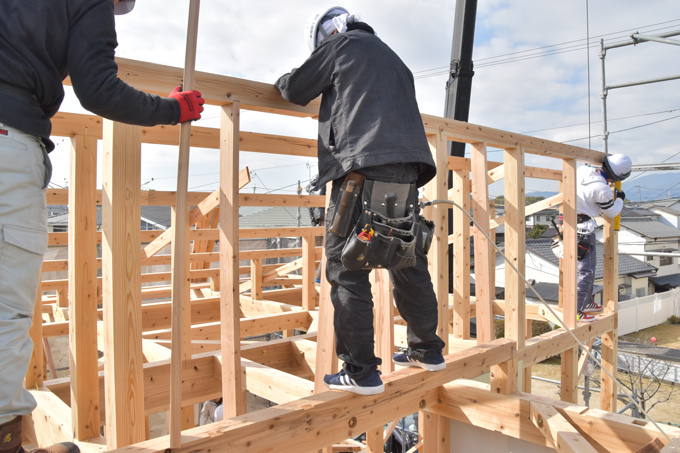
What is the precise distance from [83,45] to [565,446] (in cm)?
279

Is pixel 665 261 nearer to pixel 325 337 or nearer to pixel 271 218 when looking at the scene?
pixel 271 218

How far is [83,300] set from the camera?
2.57m

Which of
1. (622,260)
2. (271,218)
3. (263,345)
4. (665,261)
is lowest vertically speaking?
(665,261)

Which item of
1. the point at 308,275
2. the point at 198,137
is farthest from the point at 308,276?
the point at 198,137

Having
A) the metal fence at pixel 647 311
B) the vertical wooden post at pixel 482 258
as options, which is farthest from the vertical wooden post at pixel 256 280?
the metal fence at pixel 647 311

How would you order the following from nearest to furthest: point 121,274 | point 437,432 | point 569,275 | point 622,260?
point 121,274 < point 437,432 < point 569,275 < point 622,260

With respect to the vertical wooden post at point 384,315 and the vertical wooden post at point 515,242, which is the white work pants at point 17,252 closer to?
the vertical wooden post at point 384,315

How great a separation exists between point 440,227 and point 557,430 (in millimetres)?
1390

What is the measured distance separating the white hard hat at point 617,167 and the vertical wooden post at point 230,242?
471cm

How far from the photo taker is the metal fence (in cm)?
2112

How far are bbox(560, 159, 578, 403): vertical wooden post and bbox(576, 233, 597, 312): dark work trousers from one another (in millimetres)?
998

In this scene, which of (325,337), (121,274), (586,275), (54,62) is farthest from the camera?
(586,275)

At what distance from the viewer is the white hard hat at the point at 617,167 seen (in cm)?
543

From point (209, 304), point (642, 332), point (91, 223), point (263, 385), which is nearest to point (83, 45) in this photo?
point (91, 223)
